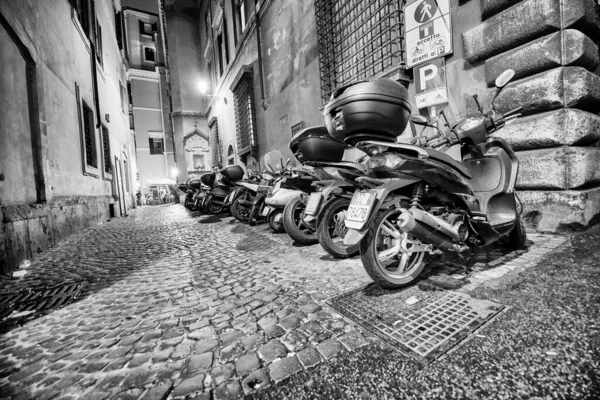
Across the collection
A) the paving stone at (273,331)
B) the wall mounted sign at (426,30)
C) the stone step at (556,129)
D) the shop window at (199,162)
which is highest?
the shop window at (199,162)

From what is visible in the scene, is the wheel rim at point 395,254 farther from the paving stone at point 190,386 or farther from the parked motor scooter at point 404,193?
the paving stone at point 190,386

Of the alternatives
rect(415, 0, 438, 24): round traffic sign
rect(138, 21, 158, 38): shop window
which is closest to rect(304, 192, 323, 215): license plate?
rect(415, 0, 438, 24): round traffic sign

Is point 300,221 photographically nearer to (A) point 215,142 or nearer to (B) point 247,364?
(B) point 247,364

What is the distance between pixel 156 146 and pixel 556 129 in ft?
114

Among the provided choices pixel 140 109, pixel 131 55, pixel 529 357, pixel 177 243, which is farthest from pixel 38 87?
pixel 131 55

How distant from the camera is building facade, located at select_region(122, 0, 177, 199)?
96.5 ft

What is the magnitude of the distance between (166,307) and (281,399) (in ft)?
4.26

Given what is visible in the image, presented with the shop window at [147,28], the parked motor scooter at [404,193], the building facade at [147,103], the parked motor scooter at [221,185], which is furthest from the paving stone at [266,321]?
→ the shop window at [147,28]

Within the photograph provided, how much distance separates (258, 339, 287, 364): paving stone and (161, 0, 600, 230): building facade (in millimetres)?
3561

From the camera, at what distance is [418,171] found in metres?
2.01

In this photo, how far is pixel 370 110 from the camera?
199cm

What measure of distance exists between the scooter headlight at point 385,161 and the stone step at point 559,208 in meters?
2.53

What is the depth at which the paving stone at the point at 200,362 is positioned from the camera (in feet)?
4.16

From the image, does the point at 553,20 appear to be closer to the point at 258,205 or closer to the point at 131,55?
the point at 258,205
